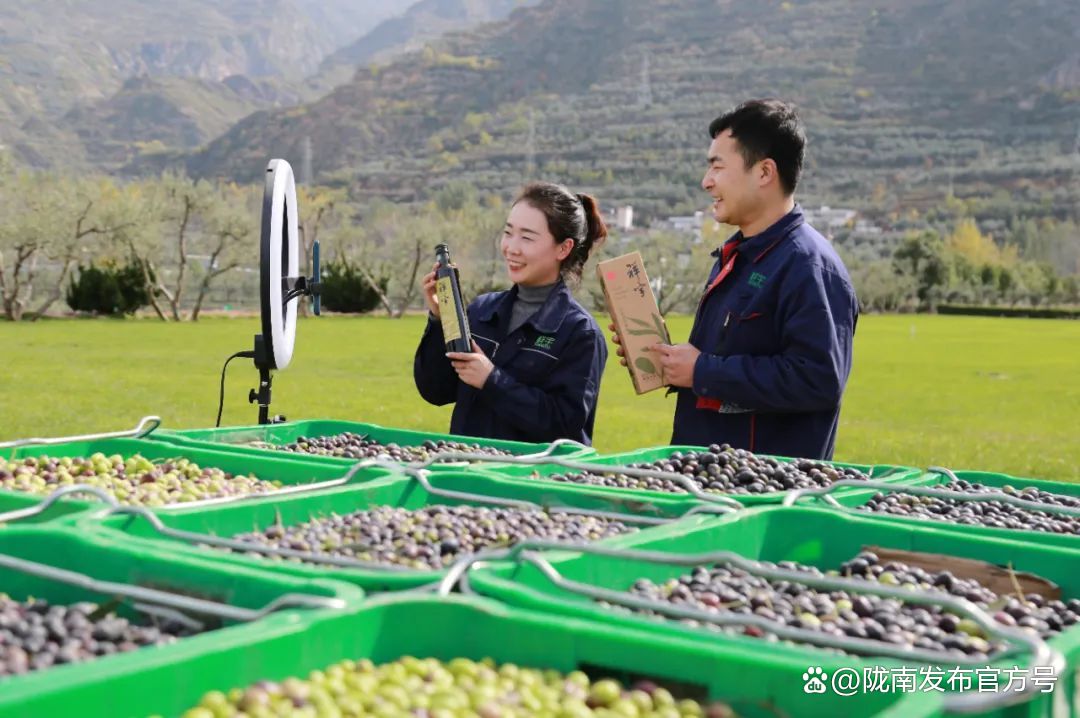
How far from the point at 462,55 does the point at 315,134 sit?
104 feet

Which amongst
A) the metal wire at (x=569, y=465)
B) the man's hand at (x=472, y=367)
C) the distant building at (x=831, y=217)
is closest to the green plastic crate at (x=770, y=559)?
the metal wire at (x=569, y=465)

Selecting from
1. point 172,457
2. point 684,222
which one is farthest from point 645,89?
point 172,457

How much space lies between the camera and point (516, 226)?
15.2 ft

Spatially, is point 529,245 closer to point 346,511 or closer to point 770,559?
point 346,511

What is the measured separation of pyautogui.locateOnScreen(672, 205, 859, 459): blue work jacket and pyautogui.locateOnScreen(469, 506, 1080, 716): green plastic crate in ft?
3.75

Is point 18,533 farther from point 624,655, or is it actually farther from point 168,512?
point 624,655

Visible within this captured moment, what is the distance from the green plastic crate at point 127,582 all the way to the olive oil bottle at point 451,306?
7.12 ft

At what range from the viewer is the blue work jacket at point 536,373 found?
14.8 ft

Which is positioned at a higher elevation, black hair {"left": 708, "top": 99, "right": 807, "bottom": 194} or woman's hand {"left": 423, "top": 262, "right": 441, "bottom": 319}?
black hair {"left": 708, "top": 99, "right": 807, "bottom": 194}

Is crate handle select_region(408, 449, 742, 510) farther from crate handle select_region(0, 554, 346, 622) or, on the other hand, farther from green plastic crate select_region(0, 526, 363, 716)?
crate handle select_region(0, 554, 346, 622)

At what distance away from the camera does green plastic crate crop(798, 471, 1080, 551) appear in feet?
8.79

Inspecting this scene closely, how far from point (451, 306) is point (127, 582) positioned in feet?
7.80

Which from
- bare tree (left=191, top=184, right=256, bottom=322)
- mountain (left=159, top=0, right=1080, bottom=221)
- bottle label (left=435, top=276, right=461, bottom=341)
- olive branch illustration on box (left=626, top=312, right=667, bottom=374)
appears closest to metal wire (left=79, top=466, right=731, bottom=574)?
olive branch illustration on box (left=626, top=312, right=667, bottom=374)

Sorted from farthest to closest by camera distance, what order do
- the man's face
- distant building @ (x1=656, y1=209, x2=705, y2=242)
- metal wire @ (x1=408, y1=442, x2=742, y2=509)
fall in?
distant building @ (x1=656, y1=209, x2=705, y2=242) → the man's face → metal wire @ (x1=408, y1=442, x2=742, y2=509)
